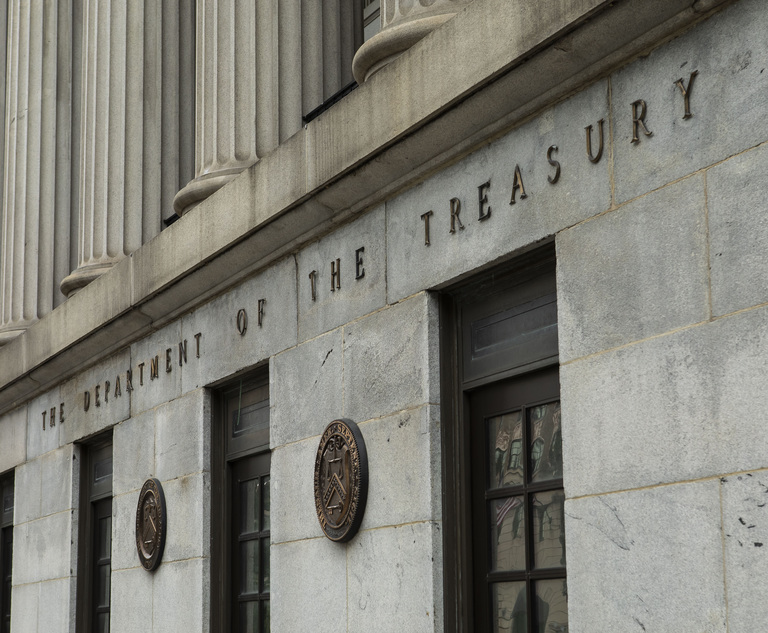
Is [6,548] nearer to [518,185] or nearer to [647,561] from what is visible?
[518,185]

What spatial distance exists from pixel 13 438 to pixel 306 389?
9.68 meters

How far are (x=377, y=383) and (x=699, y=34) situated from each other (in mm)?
3911

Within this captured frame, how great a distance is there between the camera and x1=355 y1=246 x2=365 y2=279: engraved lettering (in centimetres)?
1039

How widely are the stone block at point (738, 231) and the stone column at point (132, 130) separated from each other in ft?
35.7

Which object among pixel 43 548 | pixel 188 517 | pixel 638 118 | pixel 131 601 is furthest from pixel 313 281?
pixel 43 548

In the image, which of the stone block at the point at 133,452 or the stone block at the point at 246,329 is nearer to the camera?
the stone block at the point at 246,329

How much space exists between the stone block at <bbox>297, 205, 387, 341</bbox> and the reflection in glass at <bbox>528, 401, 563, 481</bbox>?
1.84 m

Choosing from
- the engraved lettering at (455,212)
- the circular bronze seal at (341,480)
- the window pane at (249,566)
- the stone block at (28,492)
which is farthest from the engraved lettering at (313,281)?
the stone block at (28,492)

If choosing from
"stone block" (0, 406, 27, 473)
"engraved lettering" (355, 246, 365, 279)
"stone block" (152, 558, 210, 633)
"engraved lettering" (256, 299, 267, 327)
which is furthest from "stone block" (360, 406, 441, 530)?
"stone block" (0, 406, 27, 473)

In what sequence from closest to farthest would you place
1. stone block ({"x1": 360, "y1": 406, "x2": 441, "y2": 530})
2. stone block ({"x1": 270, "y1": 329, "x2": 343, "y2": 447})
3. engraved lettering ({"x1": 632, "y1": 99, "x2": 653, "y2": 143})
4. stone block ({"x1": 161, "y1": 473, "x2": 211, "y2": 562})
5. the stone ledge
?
engraved lettering ({"x1": 632, "y1": 99, "x2": 653, "y2": 143}), the stone ledge, stone block ({"x1": 360, "y1": 406, "x2": 441, "y2": 530}), stone block ({"x1": 270, "y1": 329, "x2": 343, "y2": 447}), stone block ({"x1": 161, "y1": 473, "x2": 211, "y2": 562})

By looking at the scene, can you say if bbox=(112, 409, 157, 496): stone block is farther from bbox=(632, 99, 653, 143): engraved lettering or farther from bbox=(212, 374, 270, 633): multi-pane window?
bbox=(632, 99, 653, 143): engraved lettering

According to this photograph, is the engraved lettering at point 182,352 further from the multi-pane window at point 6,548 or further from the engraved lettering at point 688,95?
the engraved lettering at point 688,95

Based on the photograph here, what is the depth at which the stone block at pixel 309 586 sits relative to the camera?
10.3m

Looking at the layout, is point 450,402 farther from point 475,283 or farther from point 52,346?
point 52,346
